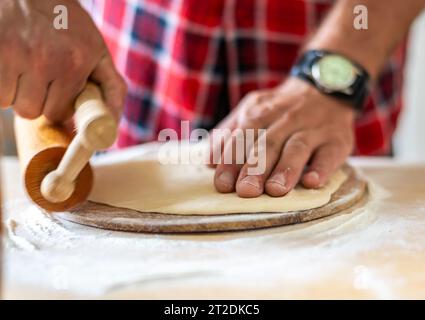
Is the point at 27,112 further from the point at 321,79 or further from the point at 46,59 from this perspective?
the point at 321,79

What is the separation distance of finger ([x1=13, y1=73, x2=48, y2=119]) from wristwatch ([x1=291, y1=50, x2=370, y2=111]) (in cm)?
48

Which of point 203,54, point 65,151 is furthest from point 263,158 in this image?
point 203,54

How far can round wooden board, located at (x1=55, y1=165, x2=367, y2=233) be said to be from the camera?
768 millimetres

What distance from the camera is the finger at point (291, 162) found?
841 millimetres

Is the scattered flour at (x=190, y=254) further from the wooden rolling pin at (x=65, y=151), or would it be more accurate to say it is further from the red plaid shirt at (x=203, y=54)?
the red plaid shirt at (x=203, y=54)

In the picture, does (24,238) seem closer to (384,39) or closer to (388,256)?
(388,256)

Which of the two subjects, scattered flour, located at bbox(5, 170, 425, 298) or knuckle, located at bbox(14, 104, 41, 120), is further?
knuckle, located at bbox(14, 104, 41, 120)

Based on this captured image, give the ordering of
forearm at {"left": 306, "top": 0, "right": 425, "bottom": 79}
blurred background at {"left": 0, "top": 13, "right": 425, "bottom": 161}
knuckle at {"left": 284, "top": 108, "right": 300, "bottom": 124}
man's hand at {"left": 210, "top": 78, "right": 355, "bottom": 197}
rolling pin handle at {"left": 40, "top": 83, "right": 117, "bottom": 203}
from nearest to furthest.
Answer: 1. rolling pin handle at {"left": 40, "top": 83, "right": 117, "bottom": 203}
2. man's hand at {"left": 210, "top": 78, "right": 355, "bottom": 197}
3. knuckle at {"left": 284, "top": 108, "right": 300, "bottom": 124}
4. forearm at {"left": 306, "top": 0, "right": 425, "bottom": 79}
5. blurred background at {"left": 0, "top": 13, "right": 425, "bottom": 161}

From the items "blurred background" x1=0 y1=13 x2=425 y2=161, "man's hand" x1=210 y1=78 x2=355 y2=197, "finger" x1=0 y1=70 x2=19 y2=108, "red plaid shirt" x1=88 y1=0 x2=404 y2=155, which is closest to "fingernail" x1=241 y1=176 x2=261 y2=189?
"man's hand" x1=210 y1=78 x2=355 y2=197

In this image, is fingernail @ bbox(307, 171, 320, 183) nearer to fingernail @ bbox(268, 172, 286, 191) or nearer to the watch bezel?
fingernail @ bbox(268, 172, 286, 191)

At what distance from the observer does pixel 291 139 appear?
95 centimetres

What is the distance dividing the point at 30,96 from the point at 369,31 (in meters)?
0.68

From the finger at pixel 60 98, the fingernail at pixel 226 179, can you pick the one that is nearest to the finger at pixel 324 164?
the fingernail at pixel 226 179

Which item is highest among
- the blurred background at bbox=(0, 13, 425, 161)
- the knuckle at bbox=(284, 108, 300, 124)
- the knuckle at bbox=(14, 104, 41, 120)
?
the knuckle at bbox=(14, 104, 41, 120)
